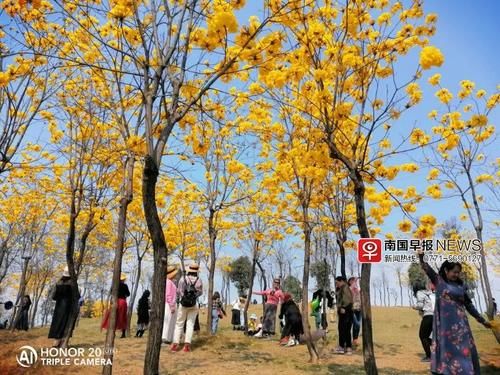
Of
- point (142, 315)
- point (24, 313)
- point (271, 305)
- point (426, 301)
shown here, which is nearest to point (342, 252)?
point (426, 301)

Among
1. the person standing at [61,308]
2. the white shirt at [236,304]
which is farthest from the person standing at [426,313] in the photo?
the white shirt at [236,304]

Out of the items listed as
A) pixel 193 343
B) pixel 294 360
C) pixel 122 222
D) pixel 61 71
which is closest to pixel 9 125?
pixel 61 71

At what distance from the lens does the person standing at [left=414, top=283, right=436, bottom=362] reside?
7047 mm

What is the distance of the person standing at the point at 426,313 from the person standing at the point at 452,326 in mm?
2827

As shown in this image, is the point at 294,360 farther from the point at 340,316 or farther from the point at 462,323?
the point at 462,323

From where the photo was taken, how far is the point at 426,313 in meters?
7.12

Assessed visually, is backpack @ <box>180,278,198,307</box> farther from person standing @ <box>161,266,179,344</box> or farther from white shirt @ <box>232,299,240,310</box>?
white shirt @ <box>232,299,240,310</box>

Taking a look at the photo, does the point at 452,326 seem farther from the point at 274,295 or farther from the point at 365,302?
the point at 274,295

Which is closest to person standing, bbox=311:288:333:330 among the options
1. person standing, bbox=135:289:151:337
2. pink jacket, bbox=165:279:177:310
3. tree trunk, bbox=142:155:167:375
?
person standing, bbox=135:289:151:337

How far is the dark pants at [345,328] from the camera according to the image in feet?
26.7

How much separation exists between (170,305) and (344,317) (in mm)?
3529

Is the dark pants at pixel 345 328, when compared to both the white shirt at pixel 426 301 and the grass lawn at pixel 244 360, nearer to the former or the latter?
the grass lawn at pixel 244 360

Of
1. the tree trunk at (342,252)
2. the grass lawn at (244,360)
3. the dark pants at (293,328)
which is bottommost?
the grass lawn at (244,360)

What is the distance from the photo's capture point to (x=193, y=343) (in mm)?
8469
